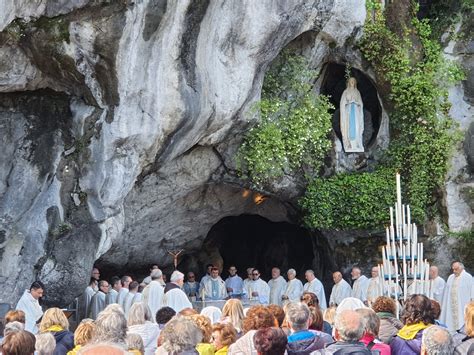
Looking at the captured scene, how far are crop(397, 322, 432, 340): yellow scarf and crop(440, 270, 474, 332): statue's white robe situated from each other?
972 centimetres

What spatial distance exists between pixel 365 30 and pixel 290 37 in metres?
2.44

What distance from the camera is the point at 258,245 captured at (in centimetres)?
2541

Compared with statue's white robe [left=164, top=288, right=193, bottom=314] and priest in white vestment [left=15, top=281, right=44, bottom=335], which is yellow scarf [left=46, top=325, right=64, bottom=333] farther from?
statue's white robe [left=164, top=288, right=193, bottom=314]

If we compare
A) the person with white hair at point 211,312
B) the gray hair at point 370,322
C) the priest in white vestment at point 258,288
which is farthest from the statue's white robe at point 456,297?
the gray hair at point 370,322

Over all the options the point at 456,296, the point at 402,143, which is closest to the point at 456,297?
the point at 456,296

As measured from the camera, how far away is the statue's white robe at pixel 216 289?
68.0 ft

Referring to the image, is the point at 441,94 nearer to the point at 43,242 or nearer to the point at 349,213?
the point at 349,213

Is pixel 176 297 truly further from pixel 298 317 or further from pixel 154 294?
pixel 298 317

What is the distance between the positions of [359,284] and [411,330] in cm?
1099

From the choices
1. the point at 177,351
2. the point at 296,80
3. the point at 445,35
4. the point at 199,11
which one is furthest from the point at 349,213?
the point at 177,351

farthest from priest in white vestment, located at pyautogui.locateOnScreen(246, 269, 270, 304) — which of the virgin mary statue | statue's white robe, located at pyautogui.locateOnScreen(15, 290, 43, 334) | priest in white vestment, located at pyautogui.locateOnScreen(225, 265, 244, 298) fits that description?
statue's white robe, located at pyautogui.locateOnScreen(15, 290, 43, 334)

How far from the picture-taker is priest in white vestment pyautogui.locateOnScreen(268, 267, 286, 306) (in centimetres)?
2097

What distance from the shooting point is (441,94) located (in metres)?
20.2

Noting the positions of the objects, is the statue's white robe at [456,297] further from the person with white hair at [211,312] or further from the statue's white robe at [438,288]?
the person with white hair at [211,312]
